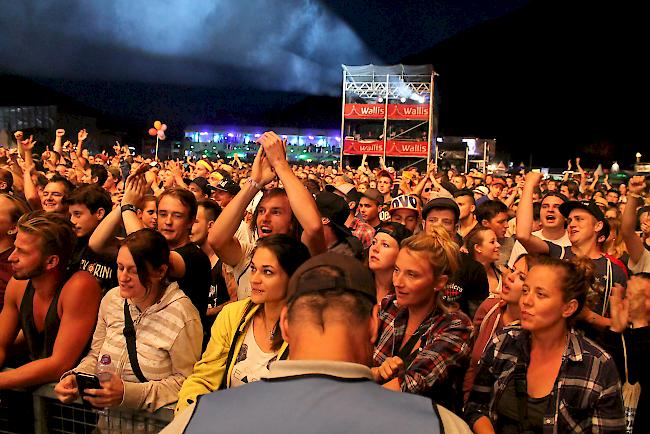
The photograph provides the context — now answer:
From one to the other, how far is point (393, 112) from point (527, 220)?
28.7 meters

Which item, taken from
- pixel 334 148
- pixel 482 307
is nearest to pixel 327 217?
pixel 482 307

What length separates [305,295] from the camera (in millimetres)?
1794

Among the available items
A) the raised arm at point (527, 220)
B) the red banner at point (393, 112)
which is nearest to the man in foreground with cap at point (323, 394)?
the raised arm at point (527, 220)

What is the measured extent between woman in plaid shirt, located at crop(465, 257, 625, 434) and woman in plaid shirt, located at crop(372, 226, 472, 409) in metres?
0.17

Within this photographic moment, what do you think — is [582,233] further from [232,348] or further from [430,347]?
[232,348]

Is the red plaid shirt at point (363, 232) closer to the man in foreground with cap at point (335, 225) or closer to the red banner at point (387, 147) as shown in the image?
the man in foreground with cap at point (335, 225)

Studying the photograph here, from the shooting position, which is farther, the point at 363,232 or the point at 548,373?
the point at 363,232

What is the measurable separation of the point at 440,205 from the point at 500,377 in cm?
252

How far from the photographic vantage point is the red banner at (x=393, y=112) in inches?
1287

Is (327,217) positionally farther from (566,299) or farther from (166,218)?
(566,299)

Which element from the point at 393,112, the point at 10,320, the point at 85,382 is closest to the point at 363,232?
the point at 10,320

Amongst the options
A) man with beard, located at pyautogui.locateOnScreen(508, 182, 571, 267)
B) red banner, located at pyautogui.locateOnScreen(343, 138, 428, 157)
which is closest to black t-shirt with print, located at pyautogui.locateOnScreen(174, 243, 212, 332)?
man with beard, located at pyautogui.locateOnScreen(508, 182, 571, 267)

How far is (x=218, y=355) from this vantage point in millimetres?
2912

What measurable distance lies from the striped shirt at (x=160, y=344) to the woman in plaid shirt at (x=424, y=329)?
917 mm
